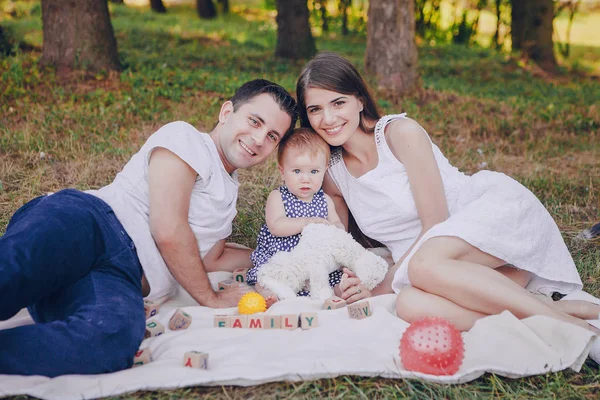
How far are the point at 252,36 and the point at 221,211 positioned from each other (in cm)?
1247

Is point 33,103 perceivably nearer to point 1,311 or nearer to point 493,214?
point 1,311

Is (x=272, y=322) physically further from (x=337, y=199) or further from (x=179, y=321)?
(x=337, y=199)

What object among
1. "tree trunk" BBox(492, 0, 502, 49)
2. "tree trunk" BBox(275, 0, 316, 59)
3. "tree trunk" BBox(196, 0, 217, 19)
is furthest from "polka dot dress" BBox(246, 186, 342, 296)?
"tree trunk" BBox(196, 0, 217, 19)

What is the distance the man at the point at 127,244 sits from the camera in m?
2.50

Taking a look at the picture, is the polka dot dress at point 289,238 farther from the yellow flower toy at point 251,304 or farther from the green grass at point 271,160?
the green grass at point 271,160

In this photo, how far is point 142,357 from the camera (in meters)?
2.71

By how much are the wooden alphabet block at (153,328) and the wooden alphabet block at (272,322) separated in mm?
527

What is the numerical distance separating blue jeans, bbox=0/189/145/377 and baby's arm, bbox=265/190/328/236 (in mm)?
869

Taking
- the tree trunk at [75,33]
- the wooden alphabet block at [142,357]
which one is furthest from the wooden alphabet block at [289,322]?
the tree trunk at [75,33]

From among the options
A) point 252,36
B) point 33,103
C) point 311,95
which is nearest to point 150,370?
point 311,95

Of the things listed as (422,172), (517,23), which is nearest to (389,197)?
(422,172)

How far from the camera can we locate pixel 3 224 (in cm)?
420

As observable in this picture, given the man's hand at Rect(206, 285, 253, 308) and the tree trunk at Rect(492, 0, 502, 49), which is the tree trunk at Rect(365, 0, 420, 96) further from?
the tree trunk at Rect(492, 0, 502, 49)

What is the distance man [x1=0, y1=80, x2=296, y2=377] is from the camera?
250 cm
